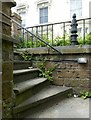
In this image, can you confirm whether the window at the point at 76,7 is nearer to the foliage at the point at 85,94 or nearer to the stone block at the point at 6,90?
the foliage at the point at 85,94

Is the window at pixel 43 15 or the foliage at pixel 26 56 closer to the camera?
the foliage at pixel 26 56

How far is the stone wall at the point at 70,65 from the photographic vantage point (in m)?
3.79

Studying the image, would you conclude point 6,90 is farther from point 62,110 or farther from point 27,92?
point 62,110

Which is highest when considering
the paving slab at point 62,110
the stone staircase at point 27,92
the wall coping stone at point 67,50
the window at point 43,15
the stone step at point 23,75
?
the window at point 43,15

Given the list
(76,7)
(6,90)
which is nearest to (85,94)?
(6,90)

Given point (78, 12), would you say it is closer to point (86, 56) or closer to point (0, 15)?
point (86, 56)

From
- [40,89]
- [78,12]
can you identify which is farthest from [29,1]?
[40,89]

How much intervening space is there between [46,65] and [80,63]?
2.66ft

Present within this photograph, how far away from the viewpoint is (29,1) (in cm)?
1020

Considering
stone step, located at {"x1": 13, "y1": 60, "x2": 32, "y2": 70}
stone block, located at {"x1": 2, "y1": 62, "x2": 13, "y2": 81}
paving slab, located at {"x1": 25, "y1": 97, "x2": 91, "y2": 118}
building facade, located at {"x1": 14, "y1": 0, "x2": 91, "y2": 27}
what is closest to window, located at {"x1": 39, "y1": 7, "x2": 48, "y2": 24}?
building facade, located at {"x1": 14, "y1": 0, "x2": 91, "y2": 27}

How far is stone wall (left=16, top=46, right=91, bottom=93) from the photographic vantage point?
379 cm

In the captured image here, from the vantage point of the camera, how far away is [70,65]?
155 inches

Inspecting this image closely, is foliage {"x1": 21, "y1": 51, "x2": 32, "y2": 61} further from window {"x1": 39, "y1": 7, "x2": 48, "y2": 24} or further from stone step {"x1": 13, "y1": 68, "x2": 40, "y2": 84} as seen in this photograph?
window {"x1": 39, "y1": 7, "x2": 48, "y2": 24}

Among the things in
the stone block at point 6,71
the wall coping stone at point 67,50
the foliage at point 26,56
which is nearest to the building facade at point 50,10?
the wall coping stone at point 67,50
